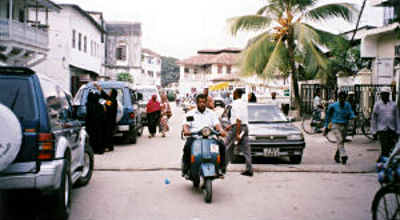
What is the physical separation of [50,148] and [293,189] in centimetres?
453

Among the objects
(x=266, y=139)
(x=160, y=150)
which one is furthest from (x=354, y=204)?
(x=160, y=150)

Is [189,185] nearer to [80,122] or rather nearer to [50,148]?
[80,122]

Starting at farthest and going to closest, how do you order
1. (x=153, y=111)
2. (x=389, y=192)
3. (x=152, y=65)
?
(x=152, y=65)
(x=153, y=111)
(x=389, y=192)

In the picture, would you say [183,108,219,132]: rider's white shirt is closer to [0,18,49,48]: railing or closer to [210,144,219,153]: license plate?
[210,144,219,153]: license plate

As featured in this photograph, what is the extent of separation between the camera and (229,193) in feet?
25.6

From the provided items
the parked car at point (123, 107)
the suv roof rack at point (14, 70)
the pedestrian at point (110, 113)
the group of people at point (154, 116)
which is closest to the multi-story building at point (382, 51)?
the group of people at point (154, 116)

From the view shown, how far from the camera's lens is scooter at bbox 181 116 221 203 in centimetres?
702

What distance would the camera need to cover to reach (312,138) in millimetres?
18203

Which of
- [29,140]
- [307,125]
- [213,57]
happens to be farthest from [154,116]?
[213,57]

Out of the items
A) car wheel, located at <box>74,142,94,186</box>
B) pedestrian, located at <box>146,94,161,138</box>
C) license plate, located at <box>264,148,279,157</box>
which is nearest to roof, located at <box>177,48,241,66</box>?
pedestrian, located at <box>146,94,161,138</box>

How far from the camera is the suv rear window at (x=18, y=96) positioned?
5.32 m

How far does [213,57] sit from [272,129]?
229 ft

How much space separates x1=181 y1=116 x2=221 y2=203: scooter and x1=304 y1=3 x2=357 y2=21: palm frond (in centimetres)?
1731

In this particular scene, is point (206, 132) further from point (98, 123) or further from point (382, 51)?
point (382, 51)
